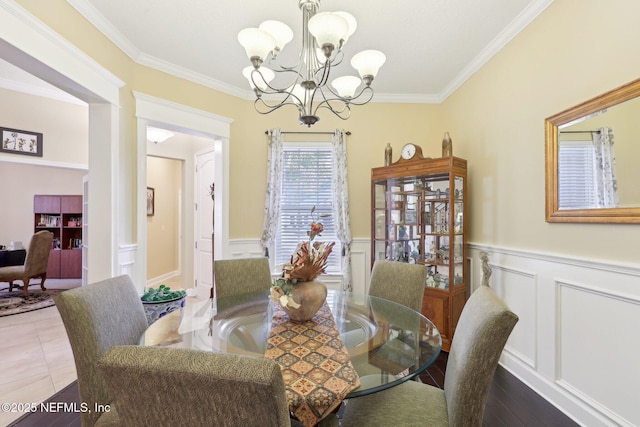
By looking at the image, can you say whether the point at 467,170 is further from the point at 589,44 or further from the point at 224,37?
the point at 224,37

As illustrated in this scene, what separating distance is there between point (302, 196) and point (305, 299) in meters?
2.39

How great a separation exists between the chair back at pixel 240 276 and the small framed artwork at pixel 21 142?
423cm

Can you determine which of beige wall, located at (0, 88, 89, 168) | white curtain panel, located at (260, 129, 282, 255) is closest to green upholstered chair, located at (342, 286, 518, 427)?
white curtain panel, located at (260, 129, 282, 255)

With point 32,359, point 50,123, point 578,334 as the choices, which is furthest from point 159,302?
point 50,123

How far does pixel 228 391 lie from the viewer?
0.64m

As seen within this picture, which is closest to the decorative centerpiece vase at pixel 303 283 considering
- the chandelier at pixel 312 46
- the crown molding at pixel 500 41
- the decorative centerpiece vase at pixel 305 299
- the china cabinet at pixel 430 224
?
the decorative centerpiece vase at pixel 305 299

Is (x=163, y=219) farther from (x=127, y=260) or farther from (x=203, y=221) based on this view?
(x=127, y=260)

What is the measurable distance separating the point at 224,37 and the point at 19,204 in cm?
662

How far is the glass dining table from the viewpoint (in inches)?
47.0

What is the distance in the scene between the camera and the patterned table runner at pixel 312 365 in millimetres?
934

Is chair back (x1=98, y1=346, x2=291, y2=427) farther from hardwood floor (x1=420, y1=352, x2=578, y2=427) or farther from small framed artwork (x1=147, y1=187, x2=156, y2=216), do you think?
small framed artwork (x1=147, y1=187, x2=156, y2=216)

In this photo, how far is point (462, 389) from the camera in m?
1.10

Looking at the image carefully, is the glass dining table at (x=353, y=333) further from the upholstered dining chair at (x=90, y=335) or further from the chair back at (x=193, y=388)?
the chair back at (x=193, y=388)

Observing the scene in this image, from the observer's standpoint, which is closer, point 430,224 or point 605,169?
point 605,169
